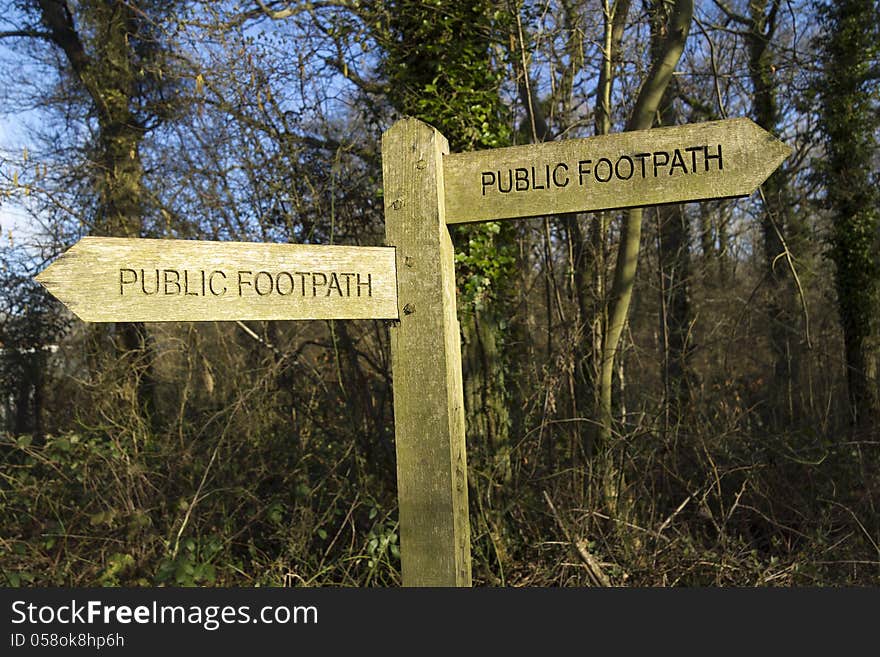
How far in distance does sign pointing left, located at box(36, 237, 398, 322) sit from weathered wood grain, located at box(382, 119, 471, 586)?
87 mm

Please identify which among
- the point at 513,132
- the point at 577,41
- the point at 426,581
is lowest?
the point at 426,581

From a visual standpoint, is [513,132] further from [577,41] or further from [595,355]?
[595,355]

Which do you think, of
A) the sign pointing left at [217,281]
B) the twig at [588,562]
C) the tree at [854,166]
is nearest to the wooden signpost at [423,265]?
the sign pointing left at [217,281]

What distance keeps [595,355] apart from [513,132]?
6.02 feet

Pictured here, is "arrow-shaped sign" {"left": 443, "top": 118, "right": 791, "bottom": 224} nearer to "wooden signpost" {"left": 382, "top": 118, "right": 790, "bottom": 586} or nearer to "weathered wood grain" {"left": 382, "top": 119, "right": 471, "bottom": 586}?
"wooden signpost" {"left": 382, "top": 118, "right": 790, "bottom": 586}

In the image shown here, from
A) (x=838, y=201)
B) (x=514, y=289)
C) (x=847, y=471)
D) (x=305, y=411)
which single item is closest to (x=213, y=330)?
(x=305, y=411)

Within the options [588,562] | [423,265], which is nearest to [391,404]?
[588,562]

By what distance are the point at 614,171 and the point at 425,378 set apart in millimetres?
848

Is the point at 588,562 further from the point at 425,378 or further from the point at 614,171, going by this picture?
the point at 614,171

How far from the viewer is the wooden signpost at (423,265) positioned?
7.38 feet

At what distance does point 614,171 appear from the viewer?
232 centimetres

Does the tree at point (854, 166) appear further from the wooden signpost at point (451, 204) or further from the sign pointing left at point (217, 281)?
the sign pointing left at point (217, 281)

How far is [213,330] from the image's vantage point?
5930 millimetres

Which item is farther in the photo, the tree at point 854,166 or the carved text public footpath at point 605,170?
the tree at point 854,166
